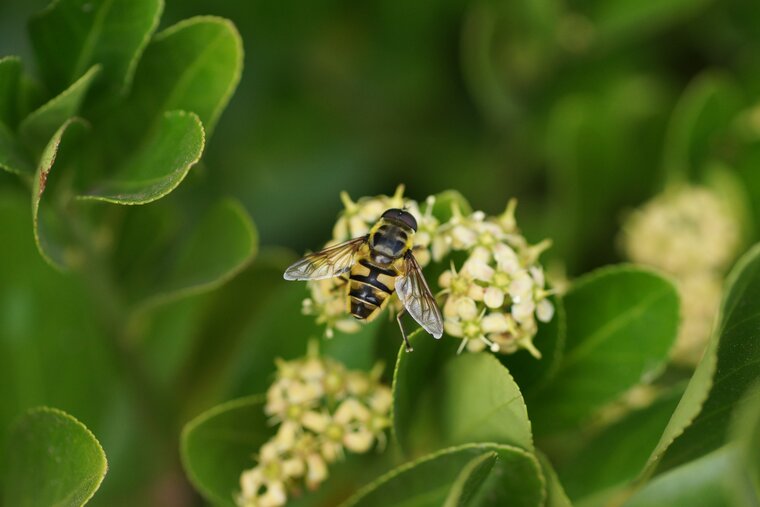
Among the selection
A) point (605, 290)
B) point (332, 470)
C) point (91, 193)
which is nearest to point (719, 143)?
point (605, 290)

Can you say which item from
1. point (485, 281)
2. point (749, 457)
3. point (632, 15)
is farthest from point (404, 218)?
point (632, 15)

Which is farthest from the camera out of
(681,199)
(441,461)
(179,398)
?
(681,199)

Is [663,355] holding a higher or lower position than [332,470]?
higher

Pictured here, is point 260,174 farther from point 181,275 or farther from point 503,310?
point 503,310

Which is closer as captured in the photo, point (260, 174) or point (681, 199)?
point (681, 199)

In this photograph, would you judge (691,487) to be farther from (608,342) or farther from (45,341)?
(45,341)

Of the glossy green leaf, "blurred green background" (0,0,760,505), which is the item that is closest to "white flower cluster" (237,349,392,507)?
"blurred green background" (0,0,760,505)

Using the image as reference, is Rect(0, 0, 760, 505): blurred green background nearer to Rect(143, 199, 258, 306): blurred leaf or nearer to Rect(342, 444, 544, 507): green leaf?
Rect(143, 199, 258, 306): blurred leaf

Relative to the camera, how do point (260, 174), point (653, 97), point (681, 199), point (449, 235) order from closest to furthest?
point (449, 235) < point (681, 199) < point (653, 97) < point (260, 174)
